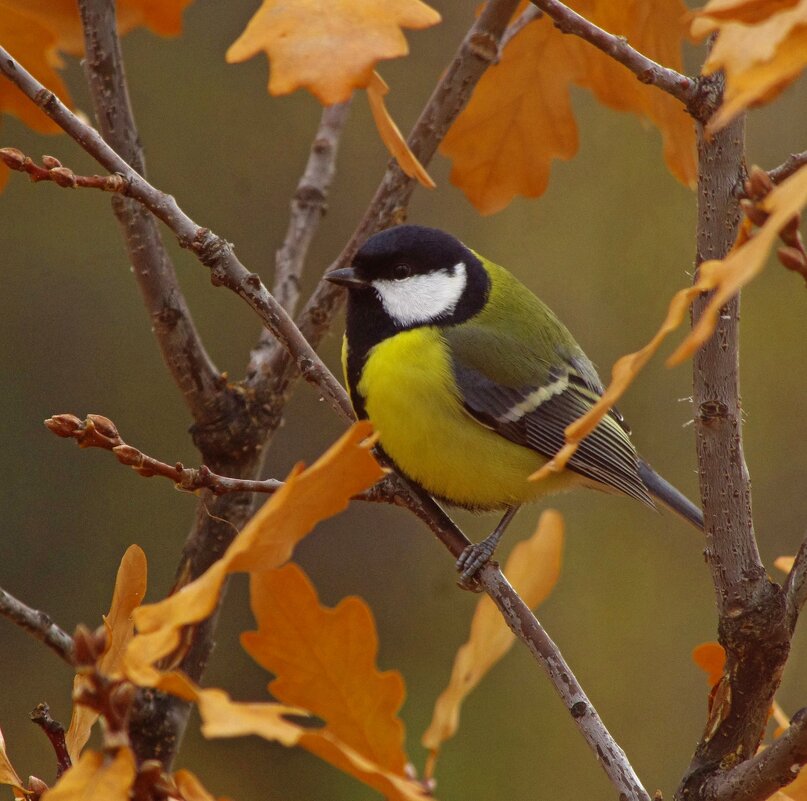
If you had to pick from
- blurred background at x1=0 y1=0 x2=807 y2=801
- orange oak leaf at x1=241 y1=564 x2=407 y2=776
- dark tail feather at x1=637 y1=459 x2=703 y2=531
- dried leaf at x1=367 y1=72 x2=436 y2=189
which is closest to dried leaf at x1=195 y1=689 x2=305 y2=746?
orange oak leaf at x1=241 y1=564 x2=407 y2=776

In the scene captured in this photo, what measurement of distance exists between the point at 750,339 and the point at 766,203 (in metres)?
3.15

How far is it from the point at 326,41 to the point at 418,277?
1057mm

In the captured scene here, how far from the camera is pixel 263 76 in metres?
3.92

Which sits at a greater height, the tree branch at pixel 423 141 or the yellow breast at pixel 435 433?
the tree branch at pixel 423 141

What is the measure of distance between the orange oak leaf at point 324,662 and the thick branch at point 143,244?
0.71 meters

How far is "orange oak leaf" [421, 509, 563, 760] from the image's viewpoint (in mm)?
916

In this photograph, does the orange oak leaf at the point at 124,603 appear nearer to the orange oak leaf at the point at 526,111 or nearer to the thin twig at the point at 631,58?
the thin twig at the point at 631,58

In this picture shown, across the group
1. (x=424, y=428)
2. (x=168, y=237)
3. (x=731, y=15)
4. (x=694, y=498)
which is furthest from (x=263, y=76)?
(x=731, y=15)

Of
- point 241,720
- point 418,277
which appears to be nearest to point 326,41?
point 241,720

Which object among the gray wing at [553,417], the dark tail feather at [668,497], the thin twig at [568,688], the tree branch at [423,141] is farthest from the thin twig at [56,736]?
the dark tail feather at [668,497]

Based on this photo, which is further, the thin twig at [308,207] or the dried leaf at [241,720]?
the thin twig at [308,207]

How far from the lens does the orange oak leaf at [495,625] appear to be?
0.92m

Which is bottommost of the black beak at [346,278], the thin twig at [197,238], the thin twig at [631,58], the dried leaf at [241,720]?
the dried leaf at [241,720]

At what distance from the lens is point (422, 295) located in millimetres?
1841
